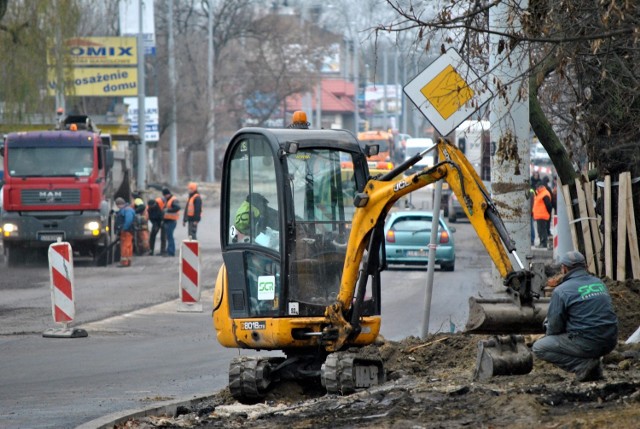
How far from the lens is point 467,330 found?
10.1m

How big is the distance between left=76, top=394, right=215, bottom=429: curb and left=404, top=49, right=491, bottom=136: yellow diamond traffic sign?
3.46 metres

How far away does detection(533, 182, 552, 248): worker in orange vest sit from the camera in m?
34.5

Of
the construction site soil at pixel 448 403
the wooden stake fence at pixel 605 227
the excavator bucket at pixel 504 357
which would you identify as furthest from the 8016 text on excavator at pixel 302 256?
the wooden stake fence at pixel 605 227

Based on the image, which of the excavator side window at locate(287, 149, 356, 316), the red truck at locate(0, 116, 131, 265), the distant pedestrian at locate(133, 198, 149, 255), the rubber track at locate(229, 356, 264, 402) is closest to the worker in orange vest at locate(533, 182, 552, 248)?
the distant pedestrian at locate(133, 198, 149, 255)

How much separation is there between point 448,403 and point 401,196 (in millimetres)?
2138

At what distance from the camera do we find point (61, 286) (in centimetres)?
1686

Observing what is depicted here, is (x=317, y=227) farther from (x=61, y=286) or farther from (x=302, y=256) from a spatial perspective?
(x=61, y=286)

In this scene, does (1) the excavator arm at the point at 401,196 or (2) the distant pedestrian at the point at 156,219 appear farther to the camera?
(2) the distant pedestrian at the point at 156,219

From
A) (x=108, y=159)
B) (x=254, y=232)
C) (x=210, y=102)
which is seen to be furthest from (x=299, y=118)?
(x=210, y=102)

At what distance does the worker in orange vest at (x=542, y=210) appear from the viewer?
34.5 meters

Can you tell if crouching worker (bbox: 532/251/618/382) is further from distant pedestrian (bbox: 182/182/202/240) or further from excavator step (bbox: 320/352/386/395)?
distant pedestrian (bbox: 182/182/202/240)

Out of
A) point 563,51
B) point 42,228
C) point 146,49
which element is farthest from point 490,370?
point 146,49

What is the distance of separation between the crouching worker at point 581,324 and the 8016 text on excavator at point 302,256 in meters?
1.63

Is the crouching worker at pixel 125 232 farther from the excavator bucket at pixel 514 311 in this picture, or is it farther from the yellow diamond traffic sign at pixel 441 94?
the excavator bucket at pixel 514 311
